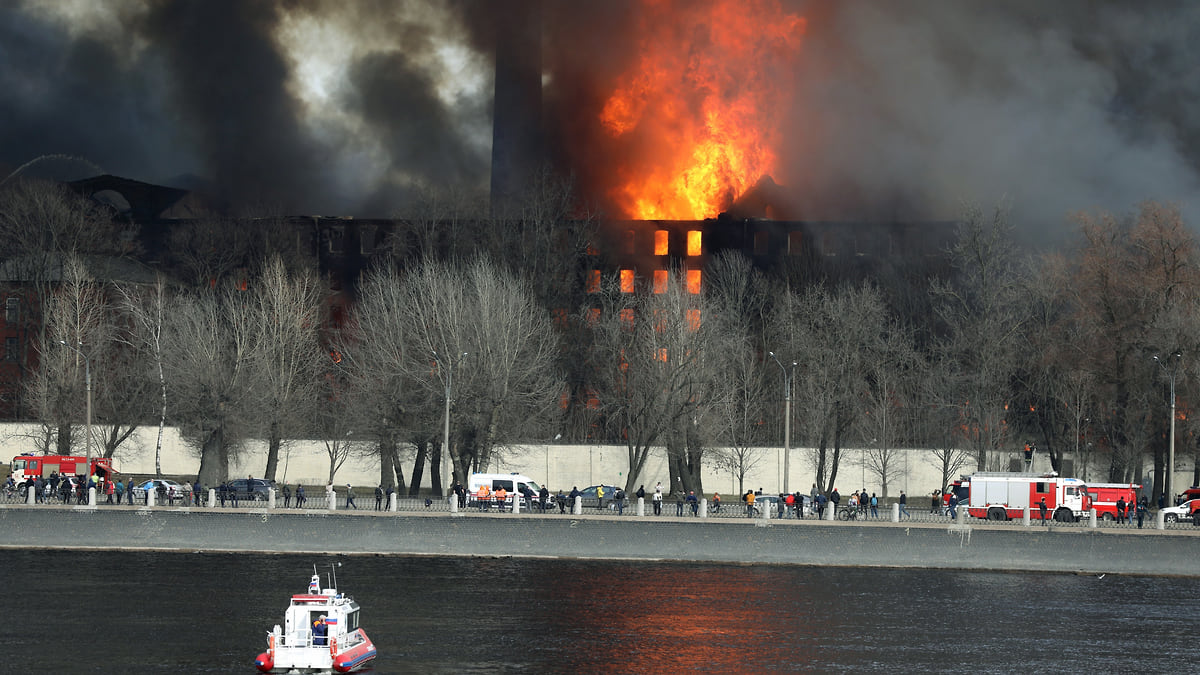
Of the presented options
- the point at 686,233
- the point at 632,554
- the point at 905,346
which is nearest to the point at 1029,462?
the point at 905,346

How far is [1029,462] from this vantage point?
269 feet

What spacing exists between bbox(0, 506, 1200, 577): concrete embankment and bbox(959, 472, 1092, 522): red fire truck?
900 cm

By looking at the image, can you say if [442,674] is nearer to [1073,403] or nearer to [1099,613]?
[1099,613]

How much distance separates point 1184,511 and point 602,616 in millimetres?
35966

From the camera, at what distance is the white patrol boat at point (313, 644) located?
4219cm

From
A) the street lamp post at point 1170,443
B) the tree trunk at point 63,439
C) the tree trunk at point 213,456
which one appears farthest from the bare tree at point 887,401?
the tree trunk at point 63,439

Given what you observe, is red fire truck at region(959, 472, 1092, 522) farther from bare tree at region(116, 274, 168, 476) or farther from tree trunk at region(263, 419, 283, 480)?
bare tree at region(116, 274, 168, 476)

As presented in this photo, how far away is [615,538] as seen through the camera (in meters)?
64.6

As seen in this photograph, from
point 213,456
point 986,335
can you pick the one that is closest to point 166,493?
point 213,456

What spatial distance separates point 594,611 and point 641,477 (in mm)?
36862

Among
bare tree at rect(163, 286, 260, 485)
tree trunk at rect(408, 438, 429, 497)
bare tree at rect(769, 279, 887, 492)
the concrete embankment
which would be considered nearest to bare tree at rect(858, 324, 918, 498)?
bare tree at rect(769, 279, 887, 492)

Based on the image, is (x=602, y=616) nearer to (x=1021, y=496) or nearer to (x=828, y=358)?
(x=1021, y=496)

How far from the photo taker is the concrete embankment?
62156 millimetres

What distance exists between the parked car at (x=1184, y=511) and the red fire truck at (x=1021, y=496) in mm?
4122
